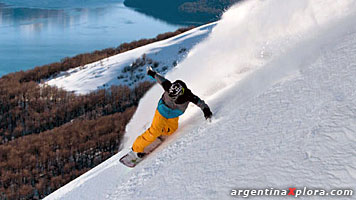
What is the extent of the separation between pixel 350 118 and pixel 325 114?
0.84 feet

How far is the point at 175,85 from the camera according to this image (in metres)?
4.66

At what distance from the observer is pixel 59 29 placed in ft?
181

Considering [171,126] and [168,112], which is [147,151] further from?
[168,112]

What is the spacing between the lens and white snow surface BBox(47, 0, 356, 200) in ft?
9.16

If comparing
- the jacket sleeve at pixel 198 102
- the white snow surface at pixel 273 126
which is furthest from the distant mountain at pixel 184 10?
the jacket sleeve at pixel 198 102

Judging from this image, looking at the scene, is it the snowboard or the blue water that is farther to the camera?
the blue water

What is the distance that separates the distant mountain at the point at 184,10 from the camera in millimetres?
66812

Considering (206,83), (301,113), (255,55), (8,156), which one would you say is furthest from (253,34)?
(8,156)

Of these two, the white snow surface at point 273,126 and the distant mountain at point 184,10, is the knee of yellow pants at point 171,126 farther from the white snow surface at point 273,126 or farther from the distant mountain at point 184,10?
the distant mountain at point 184,10

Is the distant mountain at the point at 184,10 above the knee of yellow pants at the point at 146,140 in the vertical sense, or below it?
below

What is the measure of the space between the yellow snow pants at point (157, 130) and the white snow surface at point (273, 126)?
0.47 feet

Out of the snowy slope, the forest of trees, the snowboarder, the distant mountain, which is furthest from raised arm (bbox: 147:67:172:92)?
the distant mountain

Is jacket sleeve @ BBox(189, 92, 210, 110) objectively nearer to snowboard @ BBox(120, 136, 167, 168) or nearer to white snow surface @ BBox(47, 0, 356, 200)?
white snow surface @ BBox(47, 0, 356, 200)

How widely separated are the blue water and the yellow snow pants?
118ft
